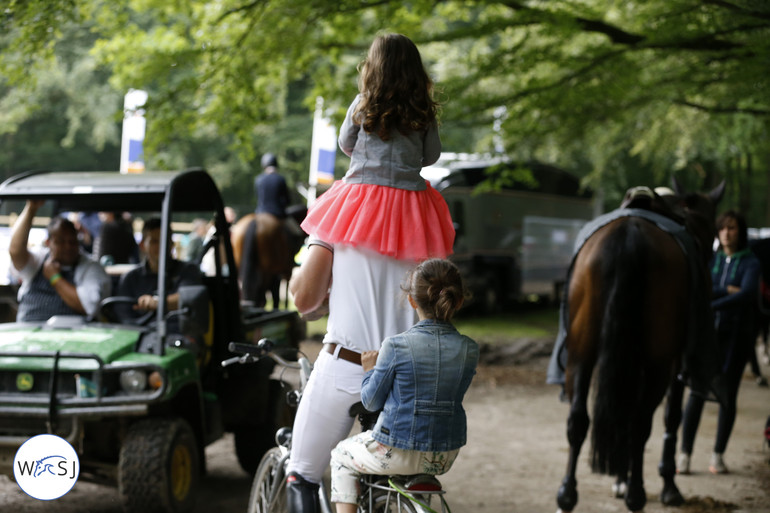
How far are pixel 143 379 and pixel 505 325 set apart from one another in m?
13.1

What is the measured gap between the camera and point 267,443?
5.92m

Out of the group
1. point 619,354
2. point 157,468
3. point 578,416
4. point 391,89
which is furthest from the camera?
point 578,416

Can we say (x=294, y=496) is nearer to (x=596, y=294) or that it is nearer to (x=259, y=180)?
(x=596, y=294)

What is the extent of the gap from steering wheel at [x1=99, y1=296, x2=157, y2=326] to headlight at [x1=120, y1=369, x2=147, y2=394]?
64cm

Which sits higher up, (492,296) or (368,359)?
(368,359)

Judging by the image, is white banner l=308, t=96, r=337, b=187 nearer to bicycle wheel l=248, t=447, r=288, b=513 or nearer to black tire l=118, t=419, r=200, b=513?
black tire l=118, t=419, r=200, b=513

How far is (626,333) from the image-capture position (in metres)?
5.27

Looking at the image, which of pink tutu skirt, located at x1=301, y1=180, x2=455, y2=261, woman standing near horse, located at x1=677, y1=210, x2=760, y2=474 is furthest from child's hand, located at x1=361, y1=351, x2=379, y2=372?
woman standing near horse, located at x1=677, y1=210, x2=760, y2=474

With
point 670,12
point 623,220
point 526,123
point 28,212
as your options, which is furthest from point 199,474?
point 526,123

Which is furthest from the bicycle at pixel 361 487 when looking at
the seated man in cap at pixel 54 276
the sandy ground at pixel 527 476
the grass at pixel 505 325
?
the grass at pixel 505 325

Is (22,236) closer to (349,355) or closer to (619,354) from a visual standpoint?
(349,355)

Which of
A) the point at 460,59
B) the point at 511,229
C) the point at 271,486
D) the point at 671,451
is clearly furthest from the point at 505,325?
the point at 271,486

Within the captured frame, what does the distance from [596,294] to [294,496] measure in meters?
3.02

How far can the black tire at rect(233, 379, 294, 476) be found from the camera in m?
5.79
